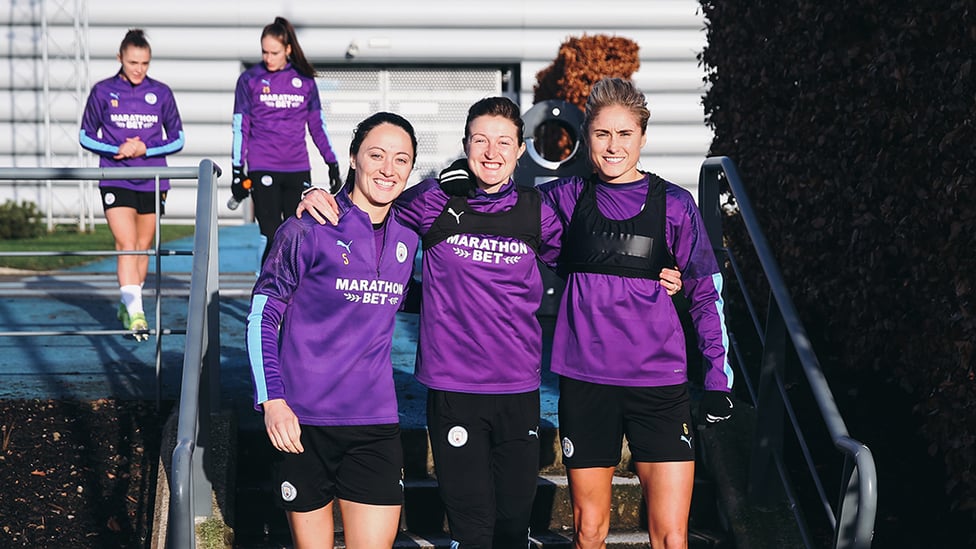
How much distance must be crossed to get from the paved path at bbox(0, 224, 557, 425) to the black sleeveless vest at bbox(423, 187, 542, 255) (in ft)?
4.79

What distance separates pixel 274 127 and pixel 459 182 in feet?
11.6

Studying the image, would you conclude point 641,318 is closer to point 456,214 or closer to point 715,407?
point 715,407

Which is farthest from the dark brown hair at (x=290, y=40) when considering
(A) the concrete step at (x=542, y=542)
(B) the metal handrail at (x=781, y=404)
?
(A) the concrete step at (x=542, y=542)

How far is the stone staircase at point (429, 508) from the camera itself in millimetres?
4535

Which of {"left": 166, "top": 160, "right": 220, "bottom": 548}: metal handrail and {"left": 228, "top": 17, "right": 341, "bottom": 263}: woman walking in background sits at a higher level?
{"left": 228, "top": 17, "right": 341, "bottom": 263}: woman walking in background

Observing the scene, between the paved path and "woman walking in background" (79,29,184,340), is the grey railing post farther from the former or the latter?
"woman walking in background" (79,29,184,340)

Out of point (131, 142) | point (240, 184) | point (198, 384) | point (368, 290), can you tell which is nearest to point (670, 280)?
point (368, 290)

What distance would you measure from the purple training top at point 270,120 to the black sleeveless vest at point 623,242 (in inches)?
132

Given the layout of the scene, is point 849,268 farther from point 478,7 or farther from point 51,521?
point 478,7

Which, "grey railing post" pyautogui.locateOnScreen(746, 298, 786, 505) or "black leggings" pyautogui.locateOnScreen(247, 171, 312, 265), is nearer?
"grey railing post" pyautogui.locateOnScreen(746, 298, 786, 505)

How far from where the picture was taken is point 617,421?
382 cm

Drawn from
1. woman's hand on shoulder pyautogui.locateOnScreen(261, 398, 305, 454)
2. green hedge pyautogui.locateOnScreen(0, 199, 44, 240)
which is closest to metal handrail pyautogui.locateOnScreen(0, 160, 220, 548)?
woman's hand on shoulder pyautogui.locateOnScreen(261, 398, 305, 454)

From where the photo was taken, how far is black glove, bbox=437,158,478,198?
3.75 metres

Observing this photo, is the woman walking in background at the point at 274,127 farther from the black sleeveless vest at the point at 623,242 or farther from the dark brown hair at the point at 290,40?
the black sleeveless vest at the point at 623,242
